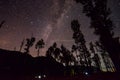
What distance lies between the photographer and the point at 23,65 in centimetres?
3712

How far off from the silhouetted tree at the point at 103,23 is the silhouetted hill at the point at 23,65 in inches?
824

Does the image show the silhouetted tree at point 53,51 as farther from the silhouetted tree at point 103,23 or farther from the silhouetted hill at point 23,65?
the silhouetted tree at point 103,23

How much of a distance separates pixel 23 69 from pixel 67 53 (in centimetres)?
3122

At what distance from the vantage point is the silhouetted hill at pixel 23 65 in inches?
1291

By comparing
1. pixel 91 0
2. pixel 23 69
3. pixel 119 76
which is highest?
pixel 91 0

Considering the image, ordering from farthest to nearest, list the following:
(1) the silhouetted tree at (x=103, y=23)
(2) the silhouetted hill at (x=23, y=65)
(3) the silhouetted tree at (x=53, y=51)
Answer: (3) the silhouetted tree at (x=53, y=51), (2) the silhouetted hill at (x=23, y=65), (1) the silhouetted tree at (x=103, y=23)

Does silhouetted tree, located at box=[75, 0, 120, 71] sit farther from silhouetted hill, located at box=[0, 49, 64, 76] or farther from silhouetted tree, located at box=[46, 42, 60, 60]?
silhouetted tree, located at box=[46, 42, 60, 60]

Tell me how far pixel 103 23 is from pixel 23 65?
23546mm

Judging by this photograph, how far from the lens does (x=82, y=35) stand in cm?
4619

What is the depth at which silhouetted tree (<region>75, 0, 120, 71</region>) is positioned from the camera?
21.6 m

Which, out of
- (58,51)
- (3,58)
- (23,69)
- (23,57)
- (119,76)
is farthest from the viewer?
(58,51)

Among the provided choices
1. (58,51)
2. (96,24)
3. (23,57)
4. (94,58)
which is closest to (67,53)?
Result: (58,51)

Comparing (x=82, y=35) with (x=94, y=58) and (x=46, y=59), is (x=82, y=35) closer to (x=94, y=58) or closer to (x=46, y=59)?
A: (x=46, y=59)

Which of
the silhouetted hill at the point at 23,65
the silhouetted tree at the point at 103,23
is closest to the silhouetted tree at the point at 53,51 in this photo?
the silhouetted hill at the point at 23,65
